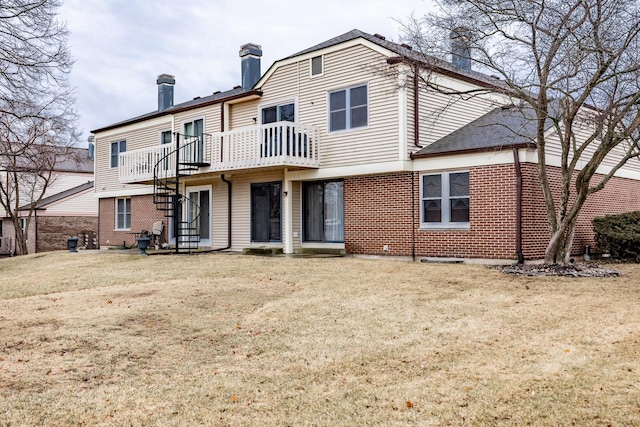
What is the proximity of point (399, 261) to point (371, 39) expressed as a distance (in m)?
6.27

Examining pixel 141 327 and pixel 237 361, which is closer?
pixel 237 361

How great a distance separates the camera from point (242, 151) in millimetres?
18109

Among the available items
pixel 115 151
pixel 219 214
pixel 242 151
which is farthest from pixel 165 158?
pixel 115 151

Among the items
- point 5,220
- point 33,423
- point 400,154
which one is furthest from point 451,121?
point 5,220

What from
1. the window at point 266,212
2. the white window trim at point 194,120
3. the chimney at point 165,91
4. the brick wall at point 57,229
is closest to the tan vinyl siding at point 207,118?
the white window trim at point 194,120

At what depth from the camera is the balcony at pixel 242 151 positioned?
55.2 ft

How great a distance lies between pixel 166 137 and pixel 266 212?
6.49 m

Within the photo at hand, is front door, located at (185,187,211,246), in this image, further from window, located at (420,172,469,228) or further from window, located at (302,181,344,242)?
window, located at (420,172,469,228)

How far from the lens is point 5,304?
9.51 metres

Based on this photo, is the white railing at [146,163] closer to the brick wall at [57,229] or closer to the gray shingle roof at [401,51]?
the gray shingle roof at [401,51]

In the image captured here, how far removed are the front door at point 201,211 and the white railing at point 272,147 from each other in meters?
2.82

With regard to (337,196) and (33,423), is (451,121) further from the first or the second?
(33,423)

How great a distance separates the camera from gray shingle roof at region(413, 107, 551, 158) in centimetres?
1402

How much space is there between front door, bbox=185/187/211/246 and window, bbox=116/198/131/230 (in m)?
4.79
